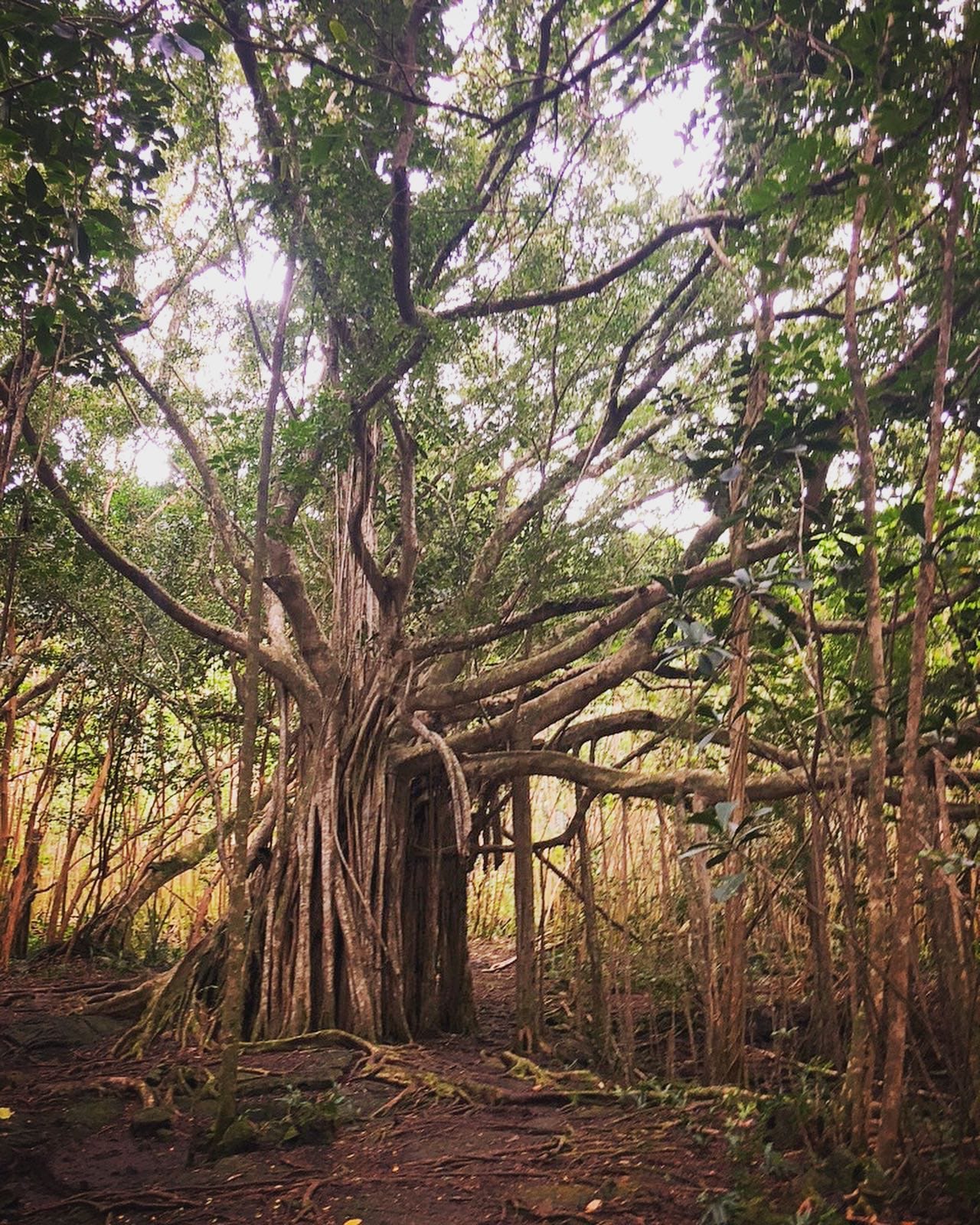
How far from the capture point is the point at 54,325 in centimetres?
284

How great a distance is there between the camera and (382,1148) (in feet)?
11.0

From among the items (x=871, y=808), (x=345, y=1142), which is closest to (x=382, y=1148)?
(x=345, y=1142)

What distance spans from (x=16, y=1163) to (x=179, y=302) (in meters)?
5.46

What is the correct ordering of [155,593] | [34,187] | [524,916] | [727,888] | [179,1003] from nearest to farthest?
[727,888], [34,187], [155,593], [179,1003], [524,916]

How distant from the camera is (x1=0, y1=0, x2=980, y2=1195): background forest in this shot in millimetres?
2559

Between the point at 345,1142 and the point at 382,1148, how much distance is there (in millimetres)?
159

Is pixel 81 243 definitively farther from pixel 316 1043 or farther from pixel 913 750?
pixel 316 1043

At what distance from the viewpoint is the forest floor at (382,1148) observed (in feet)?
8.78

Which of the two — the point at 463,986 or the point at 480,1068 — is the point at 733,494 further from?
the point at 463,986

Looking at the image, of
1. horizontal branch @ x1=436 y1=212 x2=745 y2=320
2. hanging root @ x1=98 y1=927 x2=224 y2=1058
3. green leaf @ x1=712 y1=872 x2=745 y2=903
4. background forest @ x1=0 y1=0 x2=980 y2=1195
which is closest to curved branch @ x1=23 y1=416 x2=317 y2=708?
background forest @ x1=0 y1=0 x2=980 y2=1195

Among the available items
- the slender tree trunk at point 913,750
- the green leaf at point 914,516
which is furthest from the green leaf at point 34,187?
the green leaf at point 914,516

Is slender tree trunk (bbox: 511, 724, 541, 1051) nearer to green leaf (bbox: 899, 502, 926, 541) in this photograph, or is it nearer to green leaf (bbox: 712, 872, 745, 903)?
green leaf (bbox: 712, 872, 745, 903)

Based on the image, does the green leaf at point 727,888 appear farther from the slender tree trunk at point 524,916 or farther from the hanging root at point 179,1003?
the hanging root at point 179,1003

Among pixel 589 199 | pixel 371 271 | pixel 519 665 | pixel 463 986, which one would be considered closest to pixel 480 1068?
pixel 463 986
